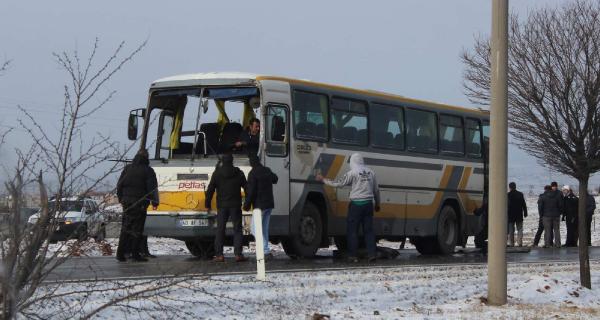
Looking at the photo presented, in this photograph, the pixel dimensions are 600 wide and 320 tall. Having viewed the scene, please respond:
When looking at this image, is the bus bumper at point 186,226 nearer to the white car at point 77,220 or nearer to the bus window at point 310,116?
the bus window at point 310,116

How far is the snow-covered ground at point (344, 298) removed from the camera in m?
9.75

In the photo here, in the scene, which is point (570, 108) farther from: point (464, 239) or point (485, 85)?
point (464, 239)

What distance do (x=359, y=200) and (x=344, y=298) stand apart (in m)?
6.96

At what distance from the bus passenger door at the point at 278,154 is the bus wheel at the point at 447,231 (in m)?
5.56

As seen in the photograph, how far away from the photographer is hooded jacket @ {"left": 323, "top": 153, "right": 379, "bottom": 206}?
1931 centimetres

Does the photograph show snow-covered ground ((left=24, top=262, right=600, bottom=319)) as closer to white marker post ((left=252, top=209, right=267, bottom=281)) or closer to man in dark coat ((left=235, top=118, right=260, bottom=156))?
white marker post ((left=252, top=209, right=267, bottom=281))

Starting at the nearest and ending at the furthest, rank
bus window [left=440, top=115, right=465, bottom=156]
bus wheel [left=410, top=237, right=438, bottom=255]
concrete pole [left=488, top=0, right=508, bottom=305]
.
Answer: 1. concrete pole [left=488, top=0, right=508, bottom=305]
2. bus window [left=440, top=115, right=465, bottom=156]
3. bus wheel [left=410, top=237, right=438, bottom=255]

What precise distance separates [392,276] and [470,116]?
35.4 ft

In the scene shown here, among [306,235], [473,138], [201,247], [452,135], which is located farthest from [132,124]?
[473,138]

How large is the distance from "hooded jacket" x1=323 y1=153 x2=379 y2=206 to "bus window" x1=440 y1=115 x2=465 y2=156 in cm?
501

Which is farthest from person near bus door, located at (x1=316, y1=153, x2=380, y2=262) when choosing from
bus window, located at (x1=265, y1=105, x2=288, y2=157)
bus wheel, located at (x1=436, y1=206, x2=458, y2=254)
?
bus wheel, located at (x1=436, y1=206, x2=458, y2=254)

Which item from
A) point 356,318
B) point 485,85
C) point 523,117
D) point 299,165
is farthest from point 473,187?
point 356,318

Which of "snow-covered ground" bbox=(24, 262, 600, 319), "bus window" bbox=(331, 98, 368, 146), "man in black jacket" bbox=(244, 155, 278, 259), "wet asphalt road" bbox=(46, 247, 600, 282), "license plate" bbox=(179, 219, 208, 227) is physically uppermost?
"bus window" bbox=(331, 98, 368, 146)

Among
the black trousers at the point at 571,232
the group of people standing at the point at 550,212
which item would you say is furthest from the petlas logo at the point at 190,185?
the black trousers at the point at 571,232
